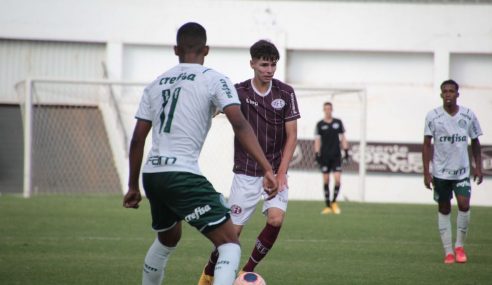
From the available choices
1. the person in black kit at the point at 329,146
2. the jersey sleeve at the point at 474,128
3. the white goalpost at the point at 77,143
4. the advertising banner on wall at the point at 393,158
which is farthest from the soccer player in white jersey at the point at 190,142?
the advertising banner on wall at the point at 393,158

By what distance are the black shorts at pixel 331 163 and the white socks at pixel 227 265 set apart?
15.4 meters

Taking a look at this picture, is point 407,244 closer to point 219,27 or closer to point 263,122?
point 263,122

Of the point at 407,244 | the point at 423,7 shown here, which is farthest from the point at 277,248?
the point at 423,7

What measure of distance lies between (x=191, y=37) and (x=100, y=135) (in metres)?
22.0

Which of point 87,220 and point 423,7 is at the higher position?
point 423,7

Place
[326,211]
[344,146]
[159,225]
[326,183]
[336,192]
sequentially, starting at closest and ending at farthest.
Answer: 1. [159,225]
2. [326,211]
3. [336,192]
4. [326,183]
5. [344,146]

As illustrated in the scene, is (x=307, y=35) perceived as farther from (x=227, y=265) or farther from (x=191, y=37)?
(x=227, y=265)

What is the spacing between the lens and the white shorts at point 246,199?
9.23m

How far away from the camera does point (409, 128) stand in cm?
3095

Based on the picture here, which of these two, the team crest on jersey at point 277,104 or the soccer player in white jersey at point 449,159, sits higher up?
the team crest on jersey at point 277,104

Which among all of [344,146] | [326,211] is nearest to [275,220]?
[326,211]

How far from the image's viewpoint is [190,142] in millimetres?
6691

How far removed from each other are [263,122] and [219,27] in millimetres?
22740

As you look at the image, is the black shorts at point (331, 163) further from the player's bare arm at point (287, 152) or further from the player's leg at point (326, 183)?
the player's bare arm at point (287, 152)
